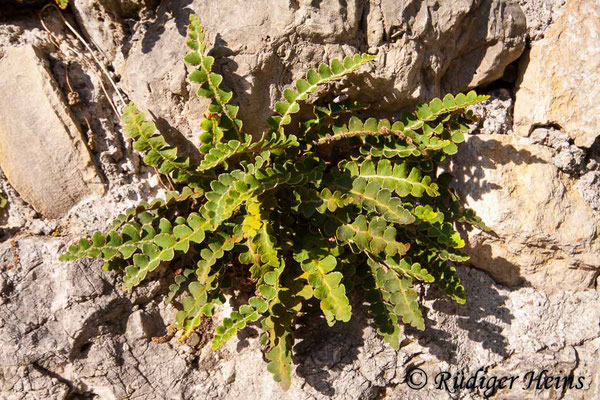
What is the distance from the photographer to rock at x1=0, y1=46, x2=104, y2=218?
313 cm

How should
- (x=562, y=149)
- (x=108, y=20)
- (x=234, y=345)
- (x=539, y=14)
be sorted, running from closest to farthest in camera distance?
(x=108, y=20), (x=234, y=345), (x=562, y=149), (x=539, y=14)

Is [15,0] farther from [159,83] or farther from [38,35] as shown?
[159,83]

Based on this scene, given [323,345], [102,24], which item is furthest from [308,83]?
[323,345]

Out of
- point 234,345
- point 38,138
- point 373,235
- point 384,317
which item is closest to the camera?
point 373,235

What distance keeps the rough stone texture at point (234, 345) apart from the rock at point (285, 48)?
1304 mm

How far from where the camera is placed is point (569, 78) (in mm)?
3562

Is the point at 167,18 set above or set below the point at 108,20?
below

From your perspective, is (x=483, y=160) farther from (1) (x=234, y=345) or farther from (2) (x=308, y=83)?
(1) (x=234, y=345)

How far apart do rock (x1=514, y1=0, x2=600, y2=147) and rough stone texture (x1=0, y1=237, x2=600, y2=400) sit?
1269mm

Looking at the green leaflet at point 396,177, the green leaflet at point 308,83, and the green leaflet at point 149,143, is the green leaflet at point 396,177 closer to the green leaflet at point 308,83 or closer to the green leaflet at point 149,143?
the green leaflet at point 308,83

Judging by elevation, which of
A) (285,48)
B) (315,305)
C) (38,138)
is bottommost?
(315,305)

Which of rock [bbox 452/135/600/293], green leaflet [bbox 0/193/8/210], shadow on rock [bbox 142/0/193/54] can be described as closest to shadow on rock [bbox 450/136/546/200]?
rock [bbox 452/135/600/293]

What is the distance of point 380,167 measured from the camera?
120 inches

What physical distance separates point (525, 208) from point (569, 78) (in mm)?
1034
